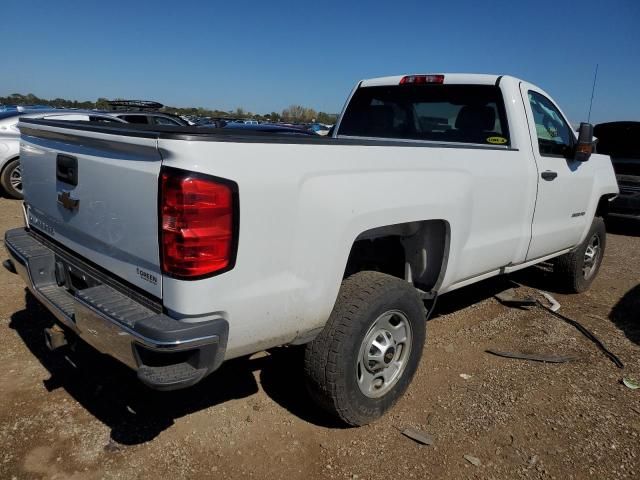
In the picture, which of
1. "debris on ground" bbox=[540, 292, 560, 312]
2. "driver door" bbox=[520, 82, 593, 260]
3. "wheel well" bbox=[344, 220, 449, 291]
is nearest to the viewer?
"wheel well" bbox=[344, 220, 449, 291]

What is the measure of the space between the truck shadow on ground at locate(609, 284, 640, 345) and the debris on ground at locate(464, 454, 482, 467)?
2.37m

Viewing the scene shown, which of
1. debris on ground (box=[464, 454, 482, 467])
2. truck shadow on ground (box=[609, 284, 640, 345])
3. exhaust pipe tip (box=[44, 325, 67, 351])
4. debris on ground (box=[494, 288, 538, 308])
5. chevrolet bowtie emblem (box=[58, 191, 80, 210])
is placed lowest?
debris on ground (box=[464, 454, 482, 467])

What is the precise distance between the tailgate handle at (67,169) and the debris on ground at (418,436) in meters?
2.18

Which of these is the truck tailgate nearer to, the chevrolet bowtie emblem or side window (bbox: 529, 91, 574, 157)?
the chevrolet bowtie emblem

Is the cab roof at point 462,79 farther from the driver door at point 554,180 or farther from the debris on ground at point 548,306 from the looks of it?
the debris on ground at point 548,306

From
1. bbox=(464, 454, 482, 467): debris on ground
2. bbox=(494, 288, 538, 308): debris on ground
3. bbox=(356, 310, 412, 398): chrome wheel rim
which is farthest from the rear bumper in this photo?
bbox=(494, 288, 538, 308): debris on ground

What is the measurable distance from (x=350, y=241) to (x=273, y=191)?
0.52 m

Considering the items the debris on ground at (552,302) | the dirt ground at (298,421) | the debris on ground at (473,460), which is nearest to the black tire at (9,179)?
the dirt ground at (298,421)

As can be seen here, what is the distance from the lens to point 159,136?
1.90 m

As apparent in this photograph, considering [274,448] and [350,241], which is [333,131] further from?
[274,448]

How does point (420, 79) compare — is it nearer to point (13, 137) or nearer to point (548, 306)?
point (548, 306)

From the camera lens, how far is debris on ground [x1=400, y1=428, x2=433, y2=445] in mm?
2736

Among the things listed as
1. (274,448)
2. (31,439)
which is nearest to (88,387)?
(31,439)

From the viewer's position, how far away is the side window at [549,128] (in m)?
4.03
